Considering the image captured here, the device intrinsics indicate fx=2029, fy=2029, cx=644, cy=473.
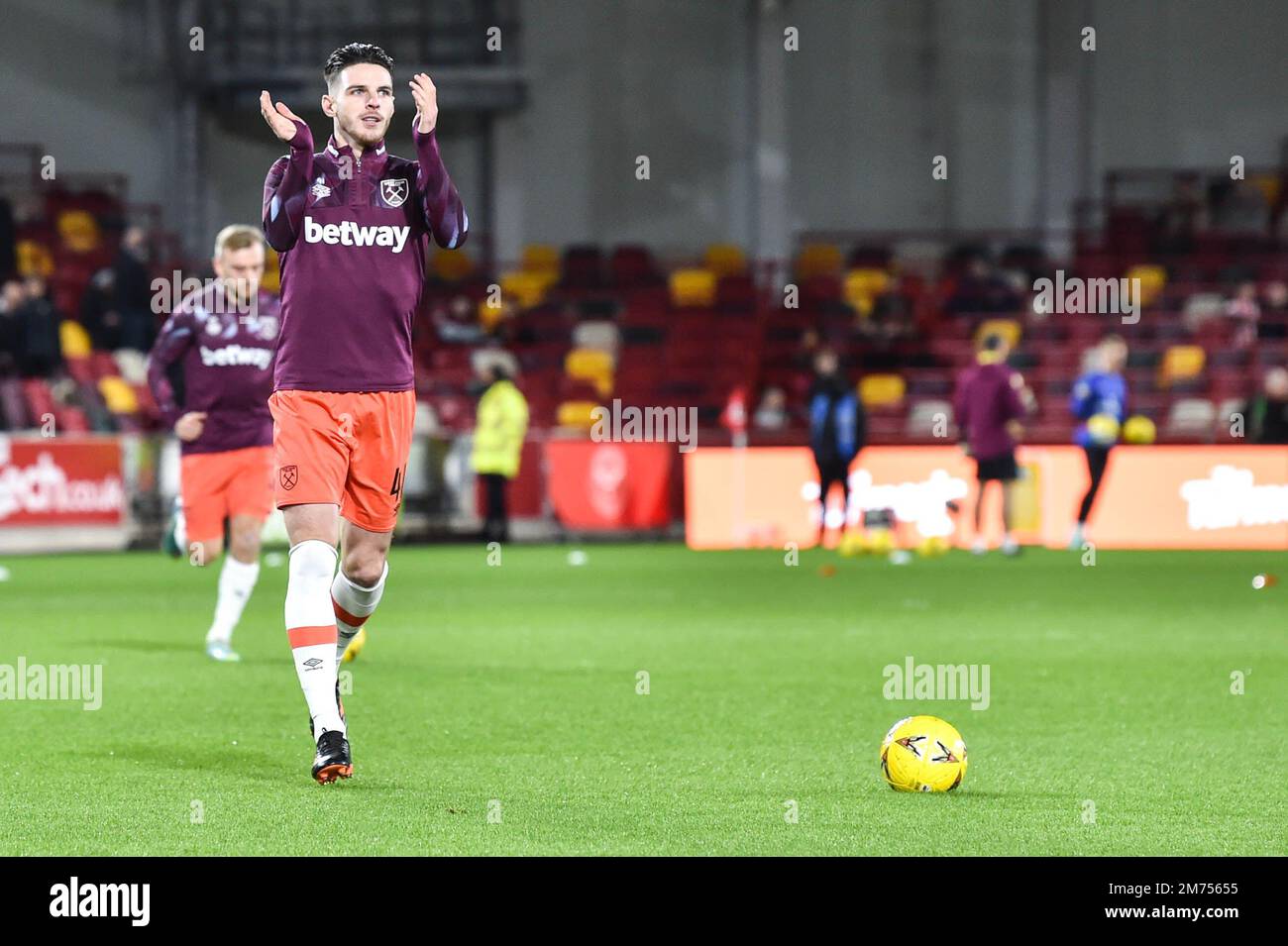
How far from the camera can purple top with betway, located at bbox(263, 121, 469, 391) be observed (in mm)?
7195

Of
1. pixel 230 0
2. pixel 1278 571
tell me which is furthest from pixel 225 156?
pixel 1278 571

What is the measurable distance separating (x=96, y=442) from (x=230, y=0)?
10.9 metres

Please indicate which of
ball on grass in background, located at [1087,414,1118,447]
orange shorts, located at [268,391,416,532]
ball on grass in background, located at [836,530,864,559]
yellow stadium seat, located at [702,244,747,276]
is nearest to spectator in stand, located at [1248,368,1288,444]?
ball on grass in background, located at [1087,414,1118,447]

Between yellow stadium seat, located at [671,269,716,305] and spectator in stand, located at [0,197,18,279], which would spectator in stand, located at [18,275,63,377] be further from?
yellow stadium seat, located at [671,269,716,305]

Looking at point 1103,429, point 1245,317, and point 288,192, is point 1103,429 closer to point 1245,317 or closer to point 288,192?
point 1245,317

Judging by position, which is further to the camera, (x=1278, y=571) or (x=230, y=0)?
(x=230, y=0)

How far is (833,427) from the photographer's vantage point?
21219 millimetres

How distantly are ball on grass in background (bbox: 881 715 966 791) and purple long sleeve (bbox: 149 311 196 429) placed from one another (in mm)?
5496

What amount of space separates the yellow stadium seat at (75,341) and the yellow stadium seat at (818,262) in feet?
34.4

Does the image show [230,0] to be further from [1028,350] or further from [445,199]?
[445,199]

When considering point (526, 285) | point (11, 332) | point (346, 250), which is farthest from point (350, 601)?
point (526, 285)

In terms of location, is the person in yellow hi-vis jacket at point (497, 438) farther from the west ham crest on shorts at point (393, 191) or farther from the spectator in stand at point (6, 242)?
the west ham crest on shorts at point (393, 191)

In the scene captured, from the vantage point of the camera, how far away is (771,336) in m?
29.0

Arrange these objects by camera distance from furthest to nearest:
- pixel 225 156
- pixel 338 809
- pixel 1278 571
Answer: pixel 225 156 → pixel 1278 571 → pixel 338 809
